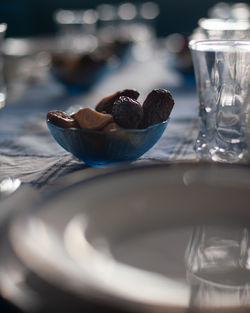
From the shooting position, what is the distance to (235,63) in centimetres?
45

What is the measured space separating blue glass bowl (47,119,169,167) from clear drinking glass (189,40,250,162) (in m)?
0.06

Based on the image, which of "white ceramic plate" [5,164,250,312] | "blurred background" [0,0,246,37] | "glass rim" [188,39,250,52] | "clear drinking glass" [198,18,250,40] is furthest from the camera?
"blurred background" [0,0,246,37]

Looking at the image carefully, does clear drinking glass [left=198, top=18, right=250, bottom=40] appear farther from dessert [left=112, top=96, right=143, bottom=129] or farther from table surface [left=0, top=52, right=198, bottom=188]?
dessert [left=112, top=96, right=143, bottom=129]

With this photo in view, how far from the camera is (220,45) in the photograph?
1.47 feet

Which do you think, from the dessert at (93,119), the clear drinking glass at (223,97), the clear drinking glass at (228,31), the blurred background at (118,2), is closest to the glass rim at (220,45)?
the clear drinking glass at (223,97)

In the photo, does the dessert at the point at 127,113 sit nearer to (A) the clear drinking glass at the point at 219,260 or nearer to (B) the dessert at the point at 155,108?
(B) the dessert at the point at 155,108

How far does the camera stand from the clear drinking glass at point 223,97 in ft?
1.49

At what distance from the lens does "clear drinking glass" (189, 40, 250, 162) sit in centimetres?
45

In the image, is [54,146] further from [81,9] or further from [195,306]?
[81,9]

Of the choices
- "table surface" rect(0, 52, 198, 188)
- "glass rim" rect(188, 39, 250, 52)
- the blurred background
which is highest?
"glass rim" rect(188, 39, 250, 52)

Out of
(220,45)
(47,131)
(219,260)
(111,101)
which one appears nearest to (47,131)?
(47,131)

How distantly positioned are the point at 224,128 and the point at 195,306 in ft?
1.10

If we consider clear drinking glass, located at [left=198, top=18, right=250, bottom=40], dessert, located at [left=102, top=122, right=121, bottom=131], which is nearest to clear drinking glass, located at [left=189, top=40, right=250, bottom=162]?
dessert, located at [left=102, top=122, right=121, bottom=131]

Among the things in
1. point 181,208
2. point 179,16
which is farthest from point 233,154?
point 179,16
